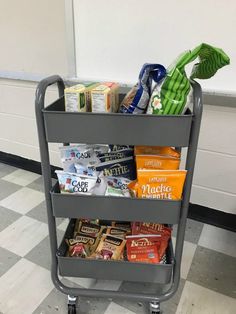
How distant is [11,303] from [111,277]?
413 mm

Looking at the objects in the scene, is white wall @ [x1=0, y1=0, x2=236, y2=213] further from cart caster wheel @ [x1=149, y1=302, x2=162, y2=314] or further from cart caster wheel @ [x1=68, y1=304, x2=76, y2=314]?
cart caster wheel @ [x1=68, y1=304, x2=76, y2=314]

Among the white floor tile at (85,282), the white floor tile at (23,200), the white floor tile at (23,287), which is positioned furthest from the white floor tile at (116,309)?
the white floor tile at (23,200)

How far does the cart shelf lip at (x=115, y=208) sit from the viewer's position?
0.85 meters

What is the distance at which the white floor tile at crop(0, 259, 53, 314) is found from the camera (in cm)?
106

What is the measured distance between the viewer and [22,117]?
6.15 ft

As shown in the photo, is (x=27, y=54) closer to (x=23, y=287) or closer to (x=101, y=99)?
(x=101, y=99)

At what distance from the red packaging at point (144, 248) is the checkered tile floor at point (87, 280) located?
0.21 meters

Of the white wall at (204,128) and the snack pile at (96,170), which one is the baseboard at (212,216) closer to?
the white wall at (204,128)

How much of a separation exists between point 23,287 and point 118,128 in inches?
32.4

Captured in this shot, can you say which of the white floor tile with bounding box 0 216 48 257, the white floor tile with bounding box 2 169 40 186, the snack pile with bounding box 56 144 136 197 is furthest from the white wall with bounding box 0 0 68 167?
the snack pile with bounding box 56 144 136 197

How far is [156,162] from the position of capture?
0.85 metres

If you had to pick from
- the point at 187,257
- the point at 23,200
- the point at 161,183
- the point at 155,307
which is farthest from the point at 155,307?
the point at 23,200

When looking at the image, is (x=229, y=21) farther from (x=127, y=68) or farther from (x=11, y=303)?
(x=11, y=303)


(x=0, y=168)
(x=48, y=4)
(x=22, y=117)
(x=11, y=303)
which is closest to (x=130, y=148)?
(x=11, y=303)
